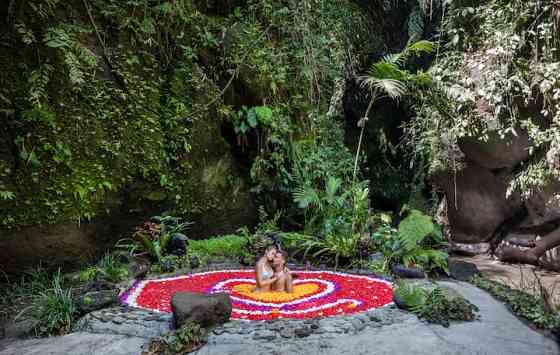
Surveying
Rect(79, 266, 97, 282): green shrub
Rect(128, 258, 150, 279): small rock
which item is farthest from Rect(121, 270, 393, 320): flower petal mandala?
Rect(79, 266, 97, 282): green shrub

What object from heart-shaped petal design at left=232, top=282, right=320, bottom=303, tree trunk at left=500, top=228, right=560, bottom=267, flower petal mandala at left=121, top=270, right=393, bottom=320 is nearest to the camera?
flower petal mandala at left=121, top=270, right=393, bottom=320

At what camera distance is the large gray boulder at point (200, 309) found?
9.92 ft

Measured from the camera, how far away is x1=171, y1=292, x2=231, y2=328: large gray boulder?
119 inches

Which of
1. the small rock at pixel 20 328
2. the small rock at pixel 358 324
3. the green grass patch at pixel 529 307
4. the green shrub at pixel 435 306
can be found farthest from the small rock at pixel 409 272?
the small rock at pixel 20 328

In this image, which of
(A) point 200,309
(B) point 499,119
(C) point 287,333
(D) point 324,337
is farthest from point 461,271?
(A) point 200,309

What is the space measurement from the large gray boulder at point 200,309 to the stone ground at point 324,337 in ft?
0.34

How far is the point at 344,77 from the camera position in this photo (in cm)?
875

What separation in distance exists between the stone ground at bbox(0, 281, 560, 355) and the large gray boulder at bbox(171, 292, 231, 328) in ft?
0.34

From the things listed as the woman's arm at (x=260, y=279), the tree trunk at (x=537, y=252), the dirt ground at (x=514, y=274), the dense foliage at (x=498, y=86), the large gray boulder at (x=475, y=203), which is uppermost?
the dense foliage at (x=498, y=86)

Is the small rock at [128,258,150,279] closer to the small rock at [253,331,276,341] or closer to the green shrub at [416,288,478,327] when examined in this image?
the small rock at [253,331,276,341]

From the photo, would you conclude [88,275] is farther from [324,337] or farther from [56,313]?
[324,337]

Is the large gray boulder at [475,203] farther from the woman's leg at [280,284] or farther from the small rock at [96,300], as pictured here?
the small rock at [96,300]

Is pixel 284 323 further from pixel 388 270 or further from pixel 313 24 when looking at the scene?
pixel 313 24

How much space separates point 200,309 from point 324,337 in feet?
3.05
